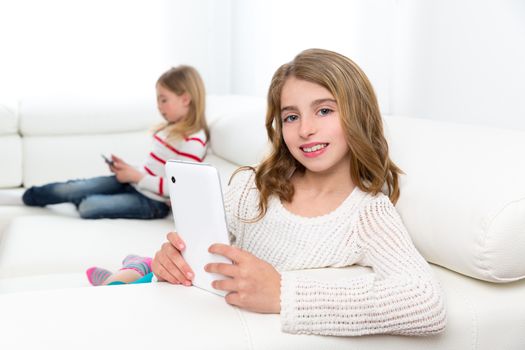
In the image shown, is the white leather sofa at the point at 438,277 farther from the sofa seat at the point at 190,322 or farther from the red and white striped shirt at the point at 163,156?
the red and white striped shirt at the point at 163,156

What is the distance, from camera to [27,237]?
2158 millimetres

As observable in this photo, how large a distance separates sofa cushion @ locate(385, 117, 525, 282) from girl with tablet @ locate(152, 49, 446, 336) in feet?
0.16

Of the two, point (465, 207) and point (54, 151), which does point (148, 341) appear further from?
point (54, 151)

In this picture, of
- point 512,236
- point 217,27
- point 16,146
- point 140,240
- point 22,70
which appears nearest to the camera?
point 512,236

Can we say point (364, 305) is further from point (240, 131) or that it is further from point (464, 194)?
point (240, 131)

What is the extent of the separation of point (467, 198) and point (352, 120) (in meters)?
0.26

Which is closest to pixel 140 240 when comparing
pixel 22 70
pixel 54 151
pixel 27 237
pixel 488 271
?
pixel 27 237

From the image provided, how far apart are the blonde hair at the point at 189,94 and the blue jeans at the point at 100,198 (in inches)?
10.7

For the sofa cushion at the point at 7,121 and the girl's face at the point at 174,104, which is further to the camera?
the sofa cushion at the point at 7,121

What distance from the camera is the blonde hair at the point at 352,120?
1.28 m

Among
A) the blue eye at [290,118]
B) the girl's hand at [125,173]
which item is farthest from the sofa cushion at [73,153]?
the blue eye at [290,118]

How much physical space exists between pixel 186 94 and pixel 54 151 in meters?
Result: 0.71

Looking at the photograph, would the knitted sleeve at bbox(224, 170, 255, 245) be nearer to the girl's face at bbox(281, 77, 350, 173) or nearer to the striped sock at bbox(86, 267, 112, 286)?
the girl's face at bbox(281, 77, 350, 173)

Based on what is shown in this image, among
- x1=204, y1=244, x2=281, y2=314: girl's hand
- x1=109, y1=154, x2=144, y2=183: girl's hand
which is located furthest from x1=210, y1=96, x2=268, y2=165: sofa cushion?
x1=204, y1=244, x2=281, y2=314: girl's hand
